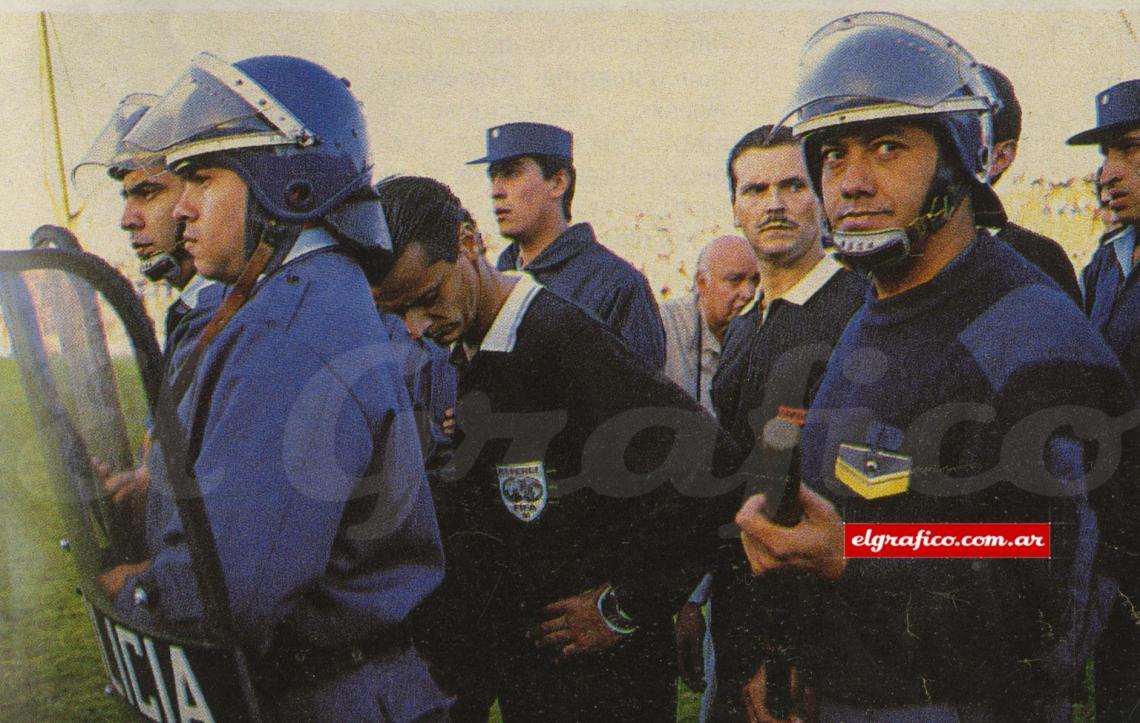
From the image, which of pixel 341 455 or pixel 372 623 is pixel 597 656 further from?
pixel 341 455

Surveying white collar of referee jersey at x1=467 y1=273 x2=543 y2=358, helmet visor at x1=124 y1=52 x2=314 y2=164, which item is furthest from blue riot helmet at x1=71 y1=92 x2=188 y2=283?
white collar of referee jersey at x1=467 y1=273 x2=543 y2=358

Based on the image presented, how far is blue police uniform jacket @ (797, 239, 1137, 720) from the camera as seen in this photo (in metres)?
2.07

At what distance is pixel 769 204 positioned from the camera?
2412 mm

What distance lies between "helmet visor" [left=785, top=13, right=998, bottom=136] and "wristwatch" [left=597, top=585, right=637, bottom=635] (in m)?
1.15

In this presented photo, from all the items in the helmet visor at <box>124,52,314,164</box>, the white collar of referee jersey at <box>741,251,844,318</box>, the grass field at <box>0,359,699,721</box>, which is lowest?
the grass field at <box>0,359,699,721</box>

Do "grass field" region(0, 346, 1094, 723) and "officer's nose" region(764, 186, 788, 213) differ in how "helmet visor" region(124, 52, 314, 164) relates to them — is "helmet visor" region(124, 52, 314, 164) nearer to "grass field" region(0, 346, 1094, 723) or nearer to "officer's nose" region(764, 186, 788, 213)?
"grass field" region(0, 346, 1094, 723)

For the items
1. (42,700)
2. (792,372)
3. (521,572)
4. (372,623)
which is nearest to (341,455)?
(372,623)

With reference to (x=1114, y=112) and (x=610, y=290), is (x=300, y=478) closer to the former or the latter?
(x=610, y=290)

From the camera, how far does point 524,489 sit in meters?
2.34

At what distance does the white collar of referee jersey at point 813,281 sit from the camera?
92.6 inches

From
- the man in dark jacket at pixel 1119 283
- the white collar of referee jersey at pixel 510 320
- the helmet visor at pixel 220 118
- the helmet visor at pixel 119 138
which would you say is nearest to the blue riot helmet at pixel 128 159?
the helmet visor at pixel 119 138

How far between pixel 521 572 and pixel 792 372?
800mm

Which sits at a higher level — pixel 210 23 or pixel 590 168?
pixel 210 23

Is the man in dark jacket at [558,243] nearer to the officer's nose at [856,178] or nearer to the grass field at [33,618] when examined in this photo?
the officer's nose at [856,178]
